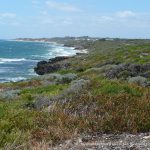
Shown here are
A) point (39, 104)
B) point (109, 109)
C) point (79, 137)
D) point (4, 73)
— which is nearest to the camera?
point (79, 137)

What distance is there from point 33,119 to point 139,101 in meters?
3.02

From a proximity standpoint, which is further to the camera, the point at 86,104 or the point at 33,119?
the point at 86,104

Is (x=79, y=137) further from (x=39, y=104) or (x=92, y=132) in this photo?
(x=39, y=104)

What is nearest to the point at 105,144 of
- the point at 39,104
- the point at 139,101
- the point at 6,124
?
the point at 6,124

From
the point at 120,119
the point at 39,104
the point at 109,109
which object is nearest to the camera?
the point at 120,119

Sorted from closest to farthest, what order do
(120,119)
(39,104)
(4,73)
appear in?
1. (120,119)
2. (39,104)
3. (4,73)

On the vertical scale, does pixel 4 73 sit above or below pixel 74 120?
below

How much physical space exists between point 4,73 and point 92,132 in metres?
60.4

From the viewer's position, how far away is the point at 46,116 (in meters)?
11.2

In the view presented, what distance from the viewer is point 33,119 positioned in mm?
10875

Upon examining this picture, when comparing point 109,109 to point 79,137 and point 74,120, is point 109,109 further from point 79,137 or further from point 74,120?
point 79,137

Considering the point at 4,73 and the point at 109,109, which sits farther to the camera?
the point at 4,73

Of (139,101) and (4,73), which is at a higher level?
(139,101)

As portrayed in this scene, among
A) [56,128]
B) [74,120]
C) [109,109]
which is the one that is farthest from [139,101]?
[56,128]
